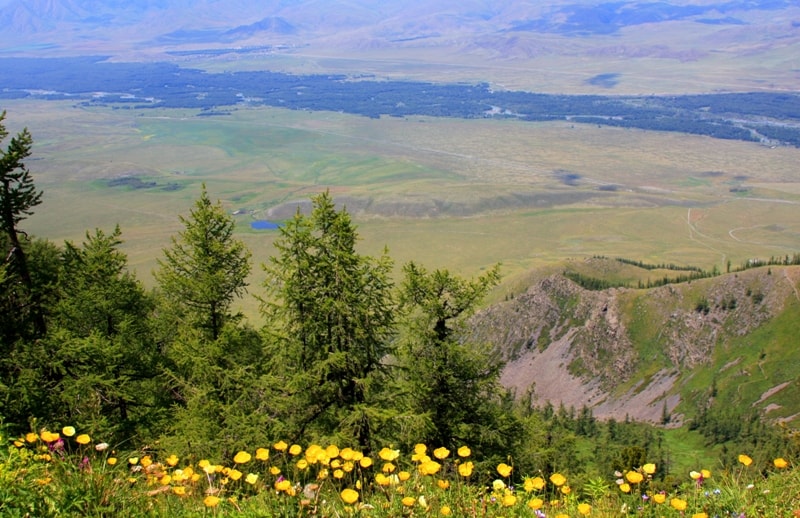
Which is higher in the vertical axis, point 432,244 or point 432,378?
point 432,378

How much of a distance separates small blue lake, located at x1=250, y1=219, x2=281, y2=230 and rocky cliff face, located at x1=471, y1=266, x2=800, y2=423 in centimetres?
6792

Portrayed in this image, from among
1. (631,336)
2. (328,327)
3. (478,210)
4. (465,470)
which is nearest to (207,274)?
(328,327)

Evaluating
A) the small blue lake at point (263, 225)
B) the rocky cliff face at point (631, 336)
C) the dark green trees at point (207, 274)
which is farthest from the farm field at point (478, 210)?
the dark green trees at point (207, 274)

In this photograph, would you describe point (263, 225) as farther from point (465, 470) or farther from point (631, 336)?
point (465, 470)

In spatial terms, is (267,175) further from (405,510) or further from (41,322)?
(405,510)

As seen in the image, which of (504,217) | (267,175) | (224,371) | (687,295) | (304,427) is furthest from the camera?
(267,175)

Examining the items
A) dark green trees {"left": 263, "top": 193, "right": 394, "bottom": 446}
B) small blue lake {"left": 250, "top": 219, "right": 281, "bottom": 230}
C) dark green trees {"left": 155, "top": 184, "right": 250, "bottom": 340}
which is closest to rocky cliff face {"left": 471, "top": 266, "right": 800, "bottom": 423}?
dark green trees {"left": 155, "top": 184, "right": 250, "bottom": 340}

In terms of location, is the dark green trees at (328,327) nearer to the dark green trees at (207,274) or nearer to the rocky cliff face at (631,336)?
the dark green trees at (207,274)

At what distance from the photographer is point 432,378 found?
17.5 meters

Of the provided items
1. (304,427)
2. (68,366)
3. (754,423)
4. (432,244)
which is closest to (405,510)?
(304,427)

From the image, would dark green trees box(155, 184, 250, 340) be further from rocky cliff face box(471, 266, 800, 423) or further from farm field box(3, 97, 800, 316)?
farm field box(3, 97, 800, 316)

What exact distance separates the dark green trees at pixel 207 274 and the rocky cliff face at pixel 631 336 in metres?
64.5

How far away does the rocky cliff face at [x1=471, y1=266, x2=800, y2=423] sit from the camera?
83.7 m

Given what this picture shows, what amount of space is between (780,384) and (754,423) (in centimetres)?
912
